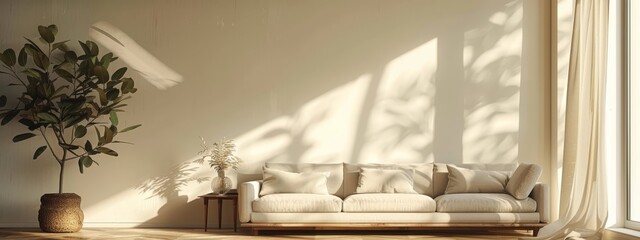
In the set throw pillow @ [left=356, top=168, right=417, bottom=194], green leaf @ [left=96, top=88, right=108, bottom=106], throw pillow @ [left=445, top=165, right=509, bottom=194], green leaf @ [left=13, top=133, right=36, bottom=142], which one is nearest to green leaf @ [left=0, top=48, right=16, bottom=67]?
green leaf @ [left=13, top=133, right=36, bottom=142]

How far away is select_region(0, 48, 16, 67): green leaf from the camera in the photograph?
7891 millimetres

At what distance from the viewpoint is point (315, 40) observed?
27.9ft

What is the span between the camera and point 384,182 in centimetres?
784

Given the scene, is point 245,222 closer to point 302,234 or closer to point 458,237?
point 302,234

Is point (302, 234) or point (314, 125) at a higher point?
point (314, 125)

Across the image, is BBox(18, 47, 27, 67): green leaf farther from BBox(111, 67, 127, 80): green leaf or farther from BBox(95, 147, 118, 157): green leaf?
BBox(95, 147, 118, 157): green leaf

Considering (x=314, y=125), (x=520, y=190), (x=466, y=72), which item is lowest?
(x=520, y=190)

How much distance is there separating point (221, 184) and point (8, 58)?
244 centimetres

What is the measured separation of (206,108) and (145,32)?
1.04 metres

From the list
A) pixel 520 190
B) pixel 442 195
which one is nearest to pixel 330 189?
pixel 442 195

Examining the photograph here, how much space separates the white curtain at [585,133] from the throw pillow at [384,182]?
138 centimetres

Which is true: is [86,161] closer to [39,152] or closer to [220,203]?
[39,152]

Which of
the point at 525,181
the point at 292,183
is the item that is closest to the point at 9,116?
the point at 292,183

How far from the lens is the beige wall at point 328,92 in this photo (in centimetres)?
845
